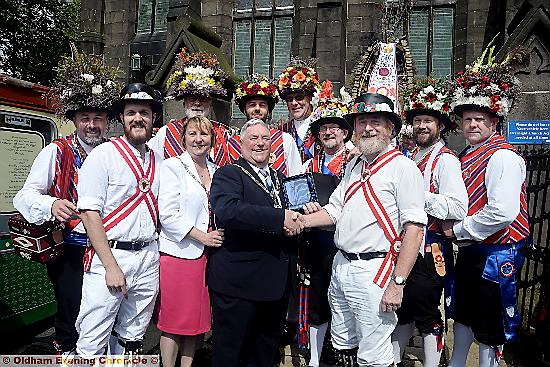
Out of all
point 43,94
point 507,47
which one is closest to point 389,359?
point 43,94

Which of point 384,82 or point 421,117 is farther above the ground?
point 384,82

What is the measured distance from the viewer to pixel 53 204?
3.42 m

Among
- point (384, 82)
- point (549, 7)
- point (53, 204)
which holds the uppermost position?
point (549, 7)

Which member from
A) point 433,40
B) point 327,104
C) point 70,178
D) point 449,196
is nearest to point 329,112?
point 327,104

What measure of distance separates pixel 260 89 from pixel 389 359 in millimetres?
2953

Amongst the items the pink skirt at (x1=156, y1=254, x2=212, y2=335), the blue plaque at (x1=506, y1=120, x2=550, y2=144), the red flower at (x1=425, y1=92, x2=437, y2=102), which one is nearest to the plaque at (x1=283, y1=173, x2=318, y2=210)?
the pink skirt at (x1=156, y1=254, x2=212, y2=335)

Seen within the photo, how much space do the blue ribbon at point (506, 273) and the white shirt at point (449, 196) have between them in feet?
1.31

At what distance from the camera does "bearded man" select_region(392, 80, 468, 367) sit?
3641 millimetres

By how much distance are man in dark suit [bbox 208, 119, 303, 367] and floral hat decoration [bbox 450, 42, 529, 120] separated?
69.9 inches

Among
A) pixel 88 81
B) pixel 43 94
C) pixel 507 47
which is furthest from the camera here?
pixel 507 47

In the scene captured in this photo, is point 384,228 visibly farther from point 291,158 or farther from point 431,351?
point 291,158

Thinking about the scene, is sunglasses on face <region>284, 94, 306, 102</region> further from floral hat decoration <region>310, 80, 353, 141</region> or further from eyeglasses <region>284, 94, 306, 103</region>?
floral hat decoration <region>310, 80, 353, 141</region>

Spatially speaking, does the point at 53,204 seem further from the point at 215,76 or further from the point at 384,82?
the point at 384,82

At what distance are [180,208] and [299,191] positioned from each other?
38.2 inches
